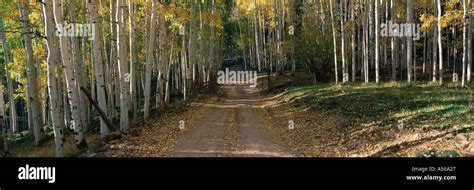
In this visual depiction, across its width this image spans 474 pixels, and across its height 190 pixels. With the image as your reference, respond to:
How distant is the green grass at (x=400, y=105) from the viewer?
43.1ft

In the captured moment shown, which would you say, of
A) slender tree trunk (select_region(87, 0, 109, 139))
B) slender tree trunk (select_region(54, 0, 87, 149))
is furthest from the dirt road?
slender tree trunk (select_region(54, 0, 87, 149))

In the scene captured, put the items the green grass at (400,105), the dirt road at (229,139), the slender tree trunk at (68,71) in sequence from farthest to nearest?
the green grass at (400,105), the dirt road at (229,139), the slender tree trunk at (68,71)

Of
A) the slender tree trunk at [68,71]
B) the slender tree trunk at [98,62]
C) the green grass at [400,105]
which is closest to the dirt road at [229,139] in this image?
the slender tree trunk at [98,62]

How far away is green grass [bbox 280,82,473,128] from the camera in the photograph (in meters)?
13.1

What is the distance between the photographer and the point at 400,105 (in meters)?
16.0

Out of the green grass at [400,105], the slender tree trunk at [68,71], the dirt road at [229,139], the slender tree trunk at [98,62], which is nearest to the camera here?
the slender tree trunk at [68,71]

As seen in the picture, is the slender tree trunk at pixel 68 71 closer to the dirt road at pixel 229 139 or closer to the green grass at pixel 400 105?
the dirt road at pixel 229 139

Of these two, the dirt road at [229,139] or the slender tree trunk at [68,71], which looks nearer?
the slender tree trunk at [68,71]

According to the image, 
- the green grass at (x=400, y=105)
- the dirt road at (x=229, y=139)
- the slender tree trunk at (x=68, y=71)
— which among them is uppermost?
the slender tree trunk at (x=68, y=71)

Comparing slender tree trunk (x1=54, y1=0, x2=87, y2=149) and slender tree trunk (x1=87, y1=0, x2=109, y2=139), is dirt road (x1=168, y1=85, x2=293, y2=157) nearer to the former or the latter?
slender tree trunk (x1=87, y1=0, x2=109, y2=139)

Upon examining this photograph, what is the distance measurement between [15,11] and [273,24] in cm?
2868
